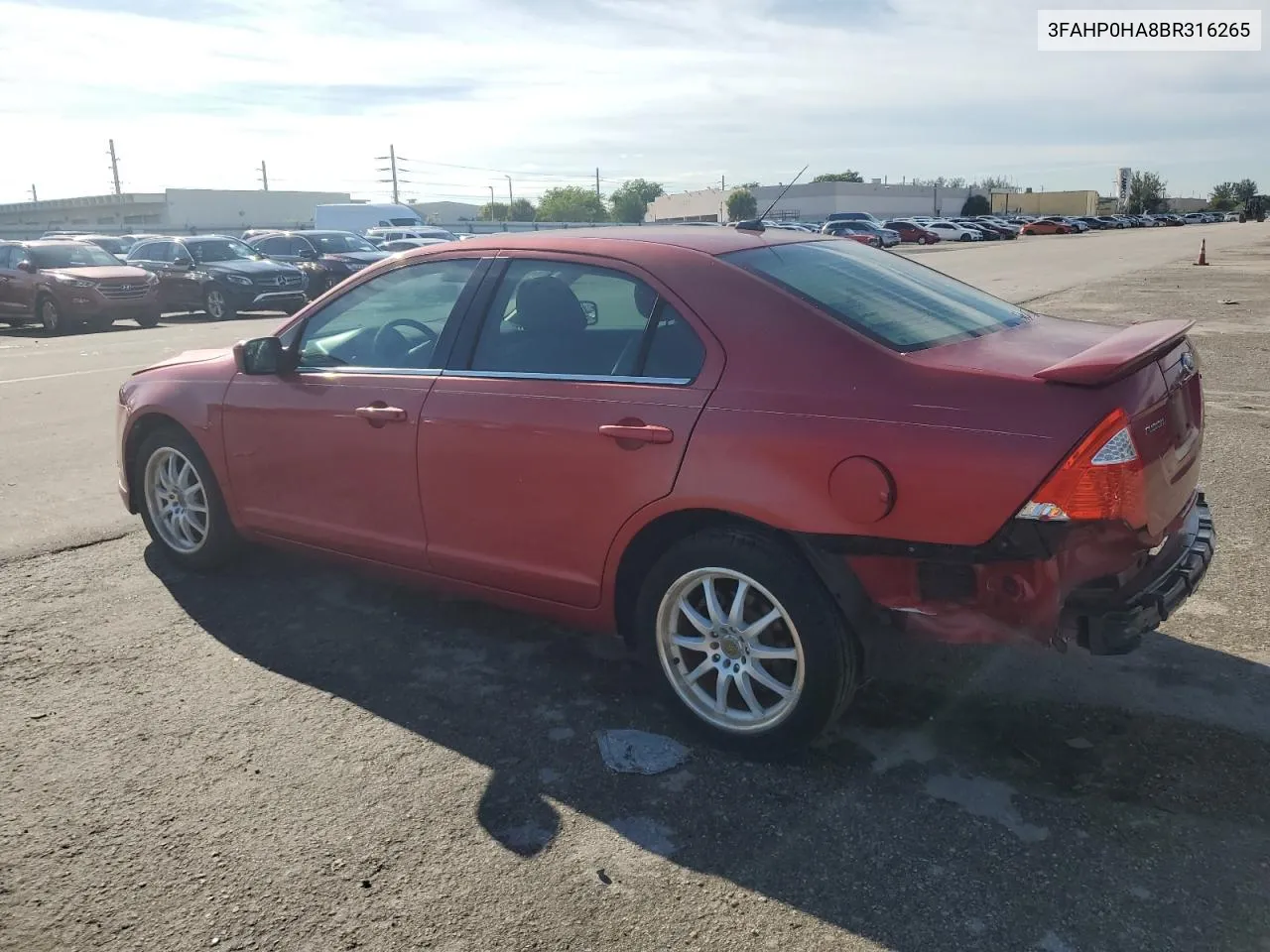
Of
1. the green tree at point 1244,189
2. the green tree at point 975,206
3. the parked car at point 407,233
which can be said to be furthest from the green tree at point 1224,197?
the parked car at point 407,233

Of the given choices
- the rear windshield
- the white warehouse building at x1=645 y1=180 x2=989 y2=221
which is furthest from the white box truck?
the white warehouse building at x1=645 y1=180 x2=989 y2=221

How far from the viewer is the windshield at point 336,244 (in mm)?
25234

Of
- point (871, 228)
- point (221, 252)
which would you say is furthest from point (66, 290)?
point (871, 228)

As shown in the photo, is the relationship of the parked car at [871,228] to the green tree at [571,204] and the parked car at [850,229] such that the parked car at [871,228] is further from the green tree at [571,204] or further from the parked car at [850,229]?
the green tree at [571,204]

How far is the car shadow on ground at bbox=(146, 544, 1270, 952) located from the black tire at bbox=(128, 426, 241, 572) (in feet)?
2.60

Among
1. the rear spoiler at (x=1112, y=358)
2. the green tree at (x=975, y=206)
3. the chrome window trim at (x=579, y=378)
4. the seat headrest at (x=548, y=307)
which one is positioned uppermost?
the green tree at (x=975, y=206)

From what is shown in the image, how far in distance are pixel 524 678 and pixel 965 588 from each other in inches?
70.7

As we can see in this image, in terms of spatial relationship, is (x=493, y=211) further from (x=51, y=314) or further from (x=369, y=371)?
(x=369, y=371)

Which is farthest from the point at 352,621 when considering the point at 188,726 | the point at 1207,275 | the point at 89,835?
the point at 1207,275

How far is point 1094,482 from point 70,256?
22.3 meters

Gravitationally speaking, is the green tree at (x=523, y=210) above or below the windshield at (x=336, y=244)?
above

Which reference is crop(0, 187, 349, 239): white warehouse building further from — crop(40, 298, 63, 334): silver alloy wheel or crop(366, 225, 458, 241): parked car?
crop(40, 298, 63, 334): silver alloy wheel

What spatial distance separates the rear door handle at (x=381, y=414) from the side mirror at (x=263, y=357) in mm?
583

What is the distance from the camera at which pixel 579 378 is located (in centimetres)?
373
